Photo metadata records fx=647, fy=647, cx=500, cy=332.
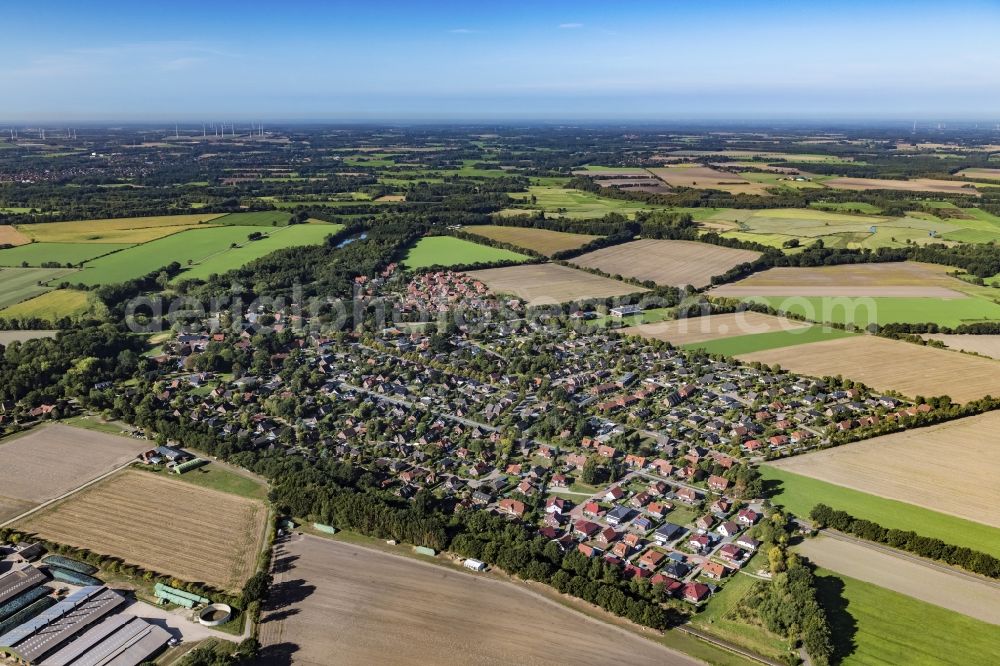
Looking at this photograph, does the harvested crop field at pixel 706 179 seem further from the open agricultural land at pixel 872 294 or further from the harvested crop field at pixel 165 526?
the harvested crop field at pixel 165 526

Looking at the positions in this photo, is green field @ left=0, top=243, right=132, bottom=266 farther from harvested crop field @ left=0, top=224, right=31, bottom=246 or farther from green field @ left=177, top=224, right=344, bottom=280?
green field @ left=177, top=224, right=344, bottom=280

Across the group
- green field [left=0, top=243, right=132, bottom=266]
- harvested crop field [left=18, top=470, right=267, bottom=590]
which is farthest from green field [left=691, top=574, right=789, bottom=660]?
green field [left=0, top=243, right=132, bottom=266]

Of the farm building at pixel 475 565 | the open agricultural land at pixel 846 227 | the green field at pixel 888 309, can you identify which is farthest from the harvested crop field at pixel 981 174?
the farm building at pixel 475 565

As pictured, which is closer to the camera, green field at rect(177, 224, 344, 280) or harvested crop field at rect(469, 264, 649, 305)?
harvested crop field at rect(469, 264, 649, 305)

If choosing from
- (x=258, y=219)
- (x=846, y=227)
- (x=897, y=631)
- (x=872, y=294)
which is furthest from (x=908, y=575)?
(x=258, y=219)

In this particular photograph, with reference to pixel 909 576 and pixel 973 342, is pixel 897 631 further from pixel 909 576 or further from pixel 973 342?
pixel 973 342

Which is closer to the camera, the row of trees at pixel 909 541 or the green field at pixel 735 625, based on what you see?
the green field at pixel 735 625
